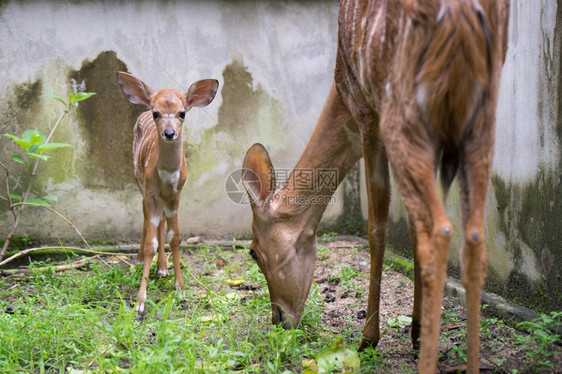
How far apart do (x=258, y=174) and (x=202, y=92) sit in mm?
1322

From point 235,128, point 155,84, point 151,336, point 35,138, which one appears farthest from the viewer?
point 235,128

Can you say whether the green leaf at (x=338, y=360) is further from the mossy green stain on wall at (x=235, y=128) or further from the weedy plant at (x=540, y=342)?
the mossy green stain on wall at (x=235, y=128)

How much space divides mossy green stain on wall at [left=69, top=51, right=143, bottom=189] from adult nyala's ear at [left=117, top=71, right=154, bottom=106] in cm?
170

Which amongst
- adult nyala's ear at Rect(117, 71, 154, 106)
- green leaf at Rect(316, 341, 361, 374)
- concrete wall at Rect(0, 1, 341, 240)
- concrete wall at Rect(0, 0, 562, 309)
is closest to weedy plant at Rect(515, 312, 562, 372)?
green leaf at Rect(316, 341, 361, 374)

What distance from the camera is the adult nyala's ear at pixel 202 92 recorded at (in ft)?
15.6

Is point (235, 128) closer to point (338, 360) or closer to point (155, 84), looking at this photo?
point (155, 84)

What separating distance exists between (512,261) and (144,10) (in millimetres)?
4866

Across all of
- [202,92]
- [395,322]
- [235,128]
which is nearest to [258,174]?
[202,92]

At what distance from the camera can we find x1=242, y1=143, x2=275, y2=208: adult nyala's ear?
387 centimetres

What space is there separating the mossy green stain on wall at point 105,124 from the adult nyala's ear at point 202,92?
1819 millimetres

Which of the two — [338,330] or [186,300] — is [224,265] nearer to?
[186,300]

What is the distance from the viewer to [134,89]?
4.72 metres

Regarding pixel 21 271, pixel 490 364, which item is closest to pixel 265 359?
pixel 490 364

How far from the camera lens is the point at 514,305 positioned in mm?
3809
